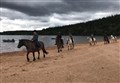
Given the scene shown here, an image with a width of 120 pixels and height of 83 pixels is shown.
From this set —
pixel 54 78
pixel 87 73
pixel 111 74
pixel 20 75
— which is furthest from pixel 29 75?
pixel 111 74

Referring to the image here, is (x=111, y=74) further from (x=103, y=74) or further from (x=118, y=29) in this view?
(x=118, y=29)

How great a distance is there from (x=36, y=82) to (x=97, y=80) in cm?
311

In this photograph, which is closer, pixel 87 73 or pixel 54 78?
pixel 54 78

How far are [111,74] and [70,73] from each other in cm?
228

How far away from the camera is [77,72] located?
1714 centimetres

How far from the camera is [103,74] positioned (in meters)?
16.6

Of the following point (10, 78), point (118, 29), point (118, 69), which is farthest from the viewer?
point (118, 29)

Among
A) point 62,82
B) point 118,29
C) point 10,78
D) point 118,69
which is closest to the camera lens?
point 62,82

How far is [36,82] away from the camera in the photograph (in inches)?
590

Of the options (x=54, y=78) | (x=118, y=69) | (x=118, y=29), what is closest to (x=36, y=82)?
(x=54, y=78)

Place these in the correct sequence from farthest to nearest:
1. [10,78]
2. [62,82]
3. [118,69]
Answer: [118,69], [10,78], [62,82]

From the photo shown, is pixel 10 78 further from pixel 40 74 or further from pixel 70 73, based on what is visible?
pixel 70 73

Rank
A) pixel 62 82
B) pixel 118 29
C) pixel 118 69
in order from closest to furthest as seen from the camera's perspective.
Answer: pixel 62 82 < pixel 118 69 < pixel 118 29

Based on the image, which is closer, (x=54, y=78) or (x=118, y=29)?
(x=54, y=78)
